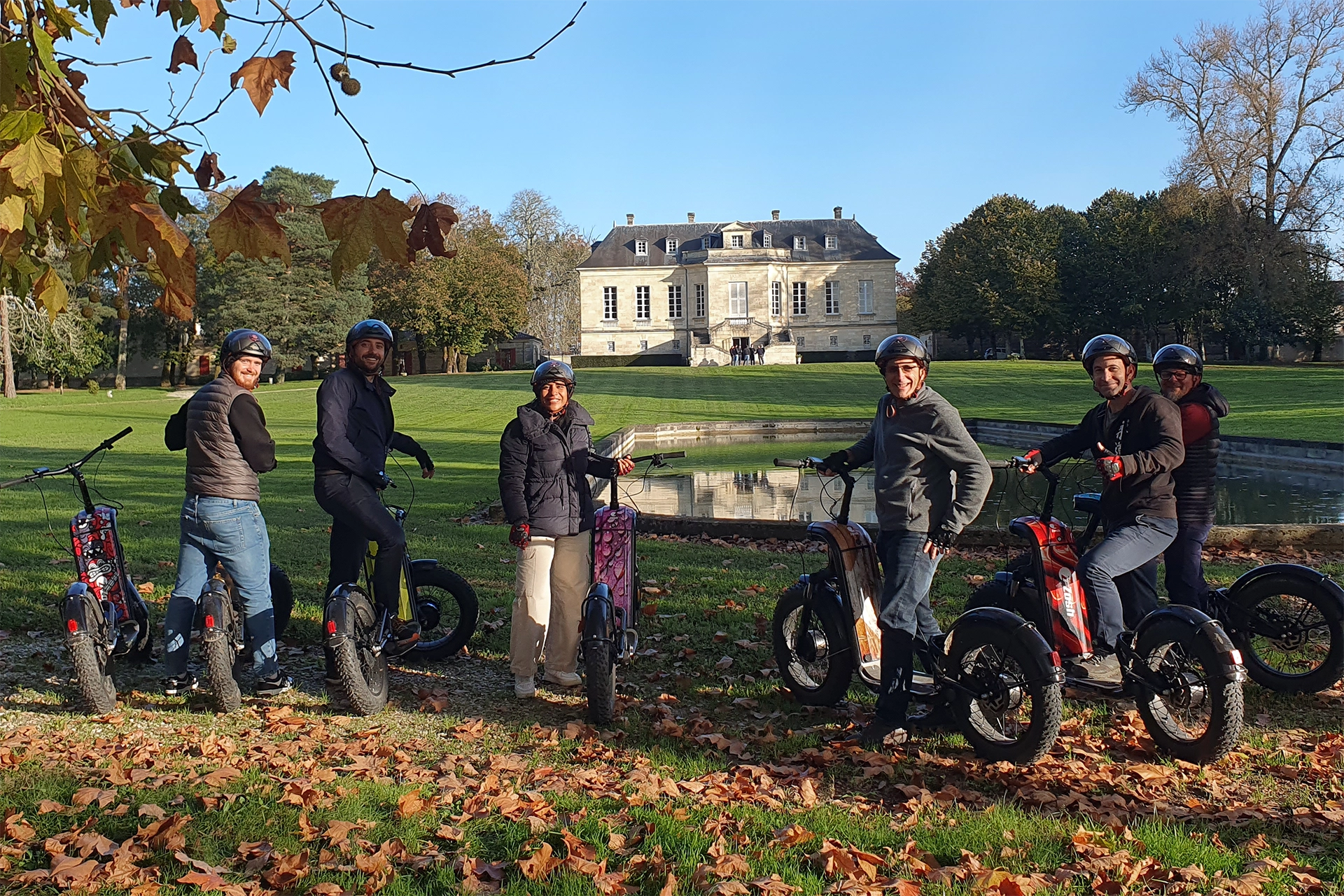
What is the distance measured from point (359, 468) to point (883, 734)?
3.01 meters

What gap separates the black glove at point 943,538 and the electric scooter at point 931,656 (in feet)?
1.11

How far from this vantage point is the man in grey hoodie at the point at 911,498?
4.86 metres

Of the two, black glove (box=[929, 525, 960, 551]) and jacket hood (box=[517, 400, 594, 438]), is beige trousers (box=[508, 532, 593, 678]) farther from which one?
black glove (box=[929, 525, 960, 551])

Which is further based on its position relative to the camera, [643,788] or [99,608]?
[99,608]

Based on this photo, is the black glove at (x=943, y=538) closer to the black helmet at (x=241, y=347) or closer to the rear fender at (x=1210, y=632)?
the rear fender at (x=1210, y=632)

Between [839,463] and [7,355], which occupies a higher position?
[7,355]

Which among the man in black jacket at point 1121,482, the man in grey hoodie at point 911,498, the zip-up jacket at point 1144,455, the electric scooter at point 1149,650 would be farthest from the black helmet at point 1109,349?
the man in grey hoodie at point 911,498

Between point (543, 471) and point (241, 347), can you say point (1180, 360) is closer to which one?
point (543, 471)

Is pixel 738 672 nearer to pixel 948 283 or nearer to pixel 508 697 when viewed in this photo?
pixel 508 697

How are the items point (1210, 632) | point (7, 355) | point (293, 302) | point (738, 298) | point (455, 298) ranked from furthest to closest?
1. point (738, 298)
2. point (455, 298)
3. point (293, 302)
4. point (7, 355)
5. point (1210, 632)

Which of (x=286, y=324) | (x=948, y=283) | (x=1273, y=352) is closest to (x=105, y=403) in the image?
(x=286, y=324)

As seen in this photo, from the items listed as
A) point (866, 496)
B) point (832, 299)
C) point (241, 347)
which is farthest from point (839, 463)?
point (832, 299)

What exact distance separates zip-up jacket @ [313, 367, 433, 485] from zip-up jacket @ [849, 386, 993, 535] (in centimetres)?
259

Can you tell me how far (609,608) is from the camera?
534 cm
